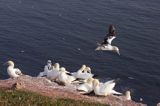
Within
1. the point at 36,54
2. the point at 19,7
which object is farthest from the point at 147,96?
the point at 19,7

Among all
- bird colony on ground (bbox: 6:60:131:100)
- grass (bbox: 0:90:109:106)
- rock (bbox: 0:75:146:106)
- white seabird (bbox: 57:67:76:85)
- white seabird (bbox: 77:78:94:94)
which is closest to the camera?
grass (bbox: 0:90:109:106)

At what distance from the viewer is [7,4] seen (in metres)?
73.2

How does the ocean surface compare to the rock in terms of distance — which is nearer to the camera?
the rock

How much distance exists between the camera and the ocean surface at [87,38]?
52.0m

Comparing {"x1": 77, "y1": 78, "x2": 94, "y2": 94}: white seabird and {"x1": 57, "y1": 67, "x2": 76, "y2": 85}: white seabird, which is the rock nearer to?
{"x1": 77, "y1": 78, "x2": 94, "y2": 94}: white seabird

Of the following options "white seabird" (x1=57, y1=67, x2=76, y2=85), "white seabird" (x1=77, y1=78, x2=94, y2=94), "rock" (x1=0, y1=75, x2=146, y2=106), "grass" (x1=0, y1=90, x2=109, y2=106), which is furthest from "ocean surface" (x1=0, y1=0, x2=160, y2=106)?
"grass" (x1=0, y1=90, x2=109, y2=106)

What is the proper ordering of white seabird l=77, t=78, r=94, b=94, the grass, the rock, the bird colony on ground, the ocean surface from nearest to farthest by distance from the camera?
the grass < the rock < the bird colony on ground < white seabird l=77, t=78, r=94, b=94 < the ocean surface

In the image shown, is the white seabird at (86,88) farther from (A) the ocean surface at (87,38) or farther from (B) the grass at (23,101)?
(A) the ocean surface at (87,38)

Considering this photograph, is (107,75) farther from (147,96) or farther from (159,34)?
(159,34)

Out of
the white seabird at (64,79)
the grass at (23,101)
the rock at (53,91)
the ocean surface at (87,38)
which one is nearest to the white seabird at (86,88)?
the rock at (53,91)

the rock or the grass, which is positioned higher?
the grass

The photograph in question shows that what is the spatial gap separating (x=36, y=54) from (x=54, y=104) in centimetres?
3836

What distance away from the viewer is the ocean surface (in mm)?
52019

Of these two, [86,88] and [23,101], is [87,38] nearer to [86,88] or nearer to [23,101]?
[86,88]
